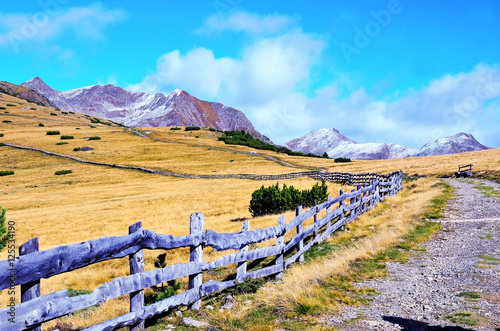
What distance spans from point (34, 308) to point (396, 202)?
2070 cm

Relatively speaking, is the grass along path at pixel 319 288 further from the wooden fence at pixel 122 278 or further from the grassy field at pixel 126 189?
the wooden fence at pixel 122 278

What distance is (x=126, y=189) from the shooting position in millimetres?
49344

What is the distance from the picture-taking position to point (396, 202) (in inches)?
811

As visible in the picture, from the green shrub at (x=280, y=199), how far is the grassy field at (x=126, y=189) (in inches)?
59.6

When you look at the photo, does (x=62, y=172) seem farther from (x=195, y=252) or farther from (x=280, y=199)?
(x=195, y=252)

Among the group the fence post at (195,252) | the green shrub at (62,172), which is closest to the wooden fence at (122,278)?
the fence post at (195,252)

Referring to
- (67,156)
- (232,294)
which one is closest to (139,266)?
(232,294)

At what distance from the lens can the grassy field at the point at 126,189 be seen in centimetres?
1426

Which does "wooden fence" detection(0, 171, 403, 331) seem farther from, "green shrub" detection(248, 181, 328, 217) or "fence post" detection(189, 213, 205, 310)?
"green shrub" detection(248, 181, 328, 217)

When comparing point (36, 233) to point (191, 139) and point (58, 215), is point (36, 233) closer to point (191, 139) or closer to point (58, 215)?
point (58, 215)

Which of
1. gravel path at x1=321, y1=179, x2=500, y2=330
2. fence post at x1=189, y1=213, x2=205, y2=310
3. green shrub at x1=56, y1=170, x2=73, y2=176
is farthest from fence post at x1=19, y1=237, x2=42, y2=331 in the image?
green shrub at x1=56, y1=170, x2=73, y2=176

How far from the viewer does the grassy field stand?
14.3 m

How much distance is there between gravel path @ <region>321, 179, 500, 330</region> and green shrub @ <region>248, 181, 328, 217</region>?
1337cm

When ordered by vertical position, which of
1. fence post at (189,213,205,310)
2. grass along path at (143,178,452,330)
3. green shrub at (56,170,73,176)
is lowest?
grass along path at (143,178,452,330)
